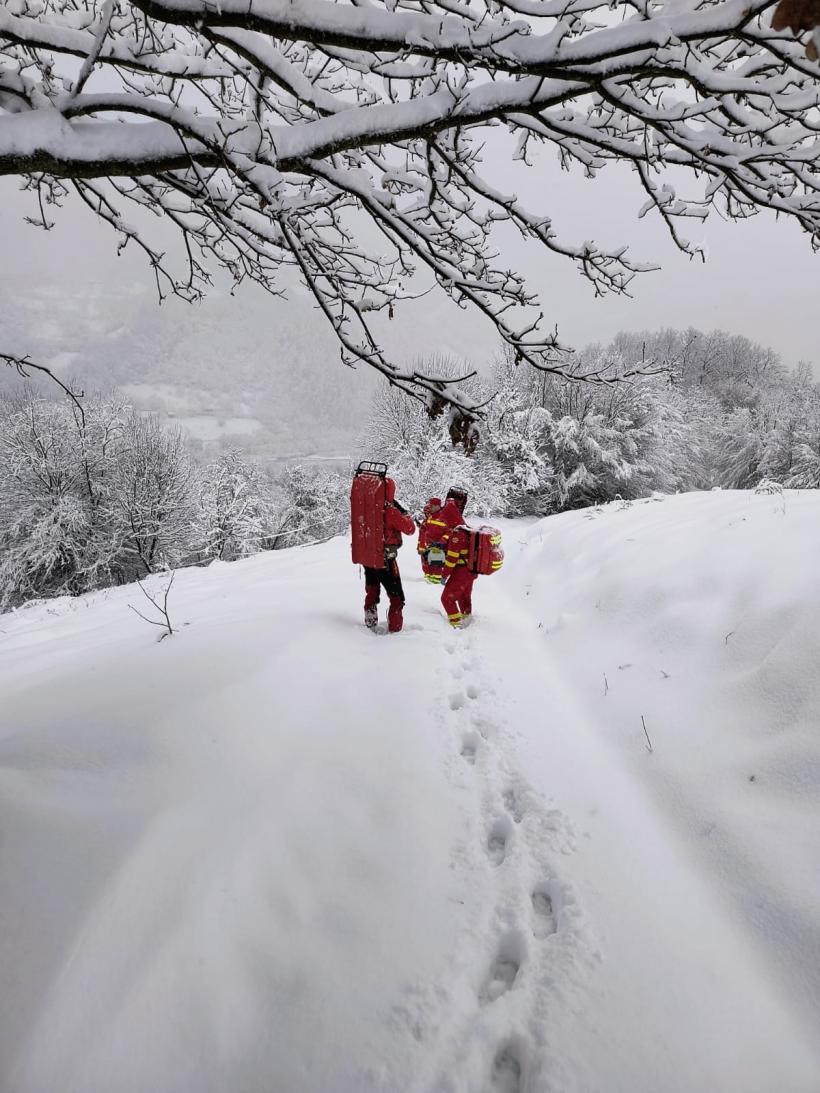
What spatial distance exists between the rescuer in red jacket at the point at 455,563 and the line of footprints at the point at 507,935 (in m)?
2.36

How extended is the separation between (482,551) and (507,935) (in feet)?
12.4

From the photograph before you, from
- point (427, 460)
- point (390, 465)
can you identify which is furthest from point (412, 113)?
point (390, 465)

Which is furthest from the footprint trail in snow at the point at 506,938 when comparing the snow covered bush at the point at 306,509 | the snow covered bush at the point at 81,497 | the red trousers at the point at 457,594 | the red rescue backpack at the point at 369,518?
the snow covered bush at the point at 306,509

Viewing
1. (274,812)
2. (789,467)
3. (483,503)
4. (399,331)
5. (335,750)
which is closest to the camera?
(274,812)

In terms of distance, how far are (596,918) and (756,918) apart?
0.63 m

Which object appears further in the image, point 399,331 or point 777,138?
point 399,331

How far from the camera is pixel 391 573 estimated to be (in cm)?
482

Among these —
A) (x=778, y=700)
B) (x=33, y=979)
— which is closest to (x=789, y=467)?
(x=778, y=700)

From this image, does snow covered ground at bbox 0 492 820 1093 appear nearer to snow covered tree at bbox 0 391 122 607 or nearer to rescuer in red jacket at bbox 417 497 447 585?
rescuer in red jacket at bbox 417 497 447 585

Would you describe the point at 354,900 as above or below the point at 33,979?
below

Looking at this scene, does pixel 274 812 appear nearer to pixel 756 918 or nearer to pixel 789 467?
pixel 756 918

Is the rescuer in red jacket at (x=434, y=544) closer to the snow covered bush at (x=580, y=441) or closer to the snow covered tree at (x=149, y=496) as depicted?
the snow covered bush at (x=580, y=441)

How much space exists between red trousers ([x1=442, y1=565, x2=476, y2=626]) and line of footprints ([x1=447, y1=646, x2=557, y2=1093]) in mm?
2312

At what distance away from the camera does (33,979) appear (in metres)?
1.43
